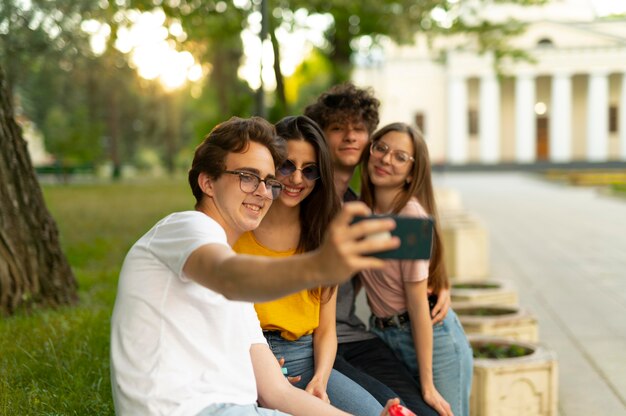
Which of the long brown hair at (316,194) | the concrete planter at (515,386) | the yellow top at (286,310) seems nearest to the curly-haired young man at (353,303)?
the yellow top at (286,310)

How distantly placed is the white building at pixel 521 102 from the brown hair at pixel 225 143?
6109cm

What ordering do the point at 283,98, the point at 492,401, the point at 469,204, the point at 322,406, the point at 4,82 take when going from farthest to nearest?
the point at 469,204, the point at 283,98, the point at 4,82, the point at 492,401, the point at 322,406

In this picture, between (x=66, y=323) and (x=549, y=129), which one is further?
(x=549, y=129)

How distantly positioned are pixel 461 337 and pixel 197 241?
2.30m

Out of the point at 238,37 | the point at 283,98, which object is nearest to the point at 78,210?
the point at 238,37

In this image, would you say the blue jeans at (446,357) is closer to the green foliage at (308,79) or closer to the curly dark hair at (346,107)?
the curly dark hair at (346,107)

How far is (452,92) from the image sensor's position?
219 feet

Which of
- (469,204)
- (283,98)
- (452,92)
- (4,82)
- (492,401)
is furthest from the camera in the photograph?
(452,92)

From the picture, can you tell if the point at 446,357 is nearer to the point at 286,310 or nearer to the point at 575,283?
the point at 286,310

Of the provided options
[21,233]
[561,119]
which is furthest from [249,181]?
[561,119]

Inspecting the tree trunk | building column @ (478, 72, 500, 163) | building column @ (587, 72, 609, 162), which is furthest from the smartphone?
building column @ (587, 72, 609, 162)

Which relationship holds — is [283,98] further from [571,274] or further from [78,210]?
[78,210]

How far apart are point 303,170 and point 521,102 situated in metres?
65.7

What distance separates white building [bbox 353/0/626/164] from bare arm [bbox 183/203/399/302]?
203ft
